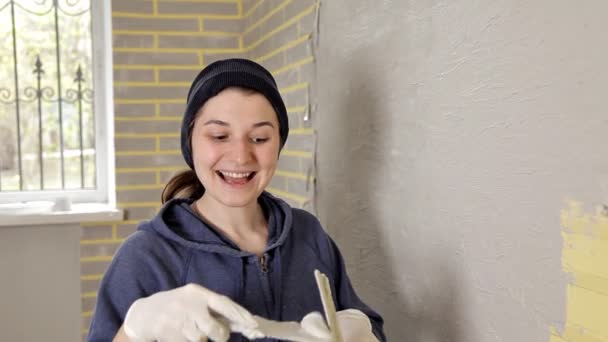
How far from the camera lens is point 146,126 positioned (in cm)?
284

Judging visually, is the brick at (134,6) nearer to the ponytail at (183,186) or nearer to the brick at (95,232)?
the brick at (95,232)

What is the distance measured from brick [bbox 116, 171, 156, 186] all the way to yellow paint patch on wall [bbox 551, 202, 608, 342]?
224 centimetres

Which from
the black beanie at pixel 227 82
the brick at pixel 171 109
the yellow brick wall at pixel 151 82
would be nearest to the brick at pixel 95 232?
the yellow brick wall at pixel 151 82

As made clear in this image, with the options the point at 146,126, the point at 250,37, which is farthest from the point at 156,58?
the point at 250,37

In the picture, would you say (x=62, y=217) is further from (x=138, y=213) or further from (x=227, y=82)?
(x=227, y=82)

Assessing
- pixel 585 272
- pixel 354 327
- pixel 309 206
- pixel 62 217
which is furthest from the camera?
pixel 62 217

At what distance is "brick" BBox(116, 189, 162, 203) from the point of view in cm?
285

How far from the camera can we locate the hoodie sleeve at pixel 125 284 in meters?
1.05

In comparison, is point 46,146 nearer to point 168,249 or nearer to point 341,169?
point 341,169

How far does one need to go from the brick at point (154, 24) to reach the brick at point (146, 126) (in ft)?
1.39

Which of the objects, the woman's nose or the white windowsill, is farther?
the white windowsill

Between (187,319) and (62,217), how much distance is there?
80.8 inches

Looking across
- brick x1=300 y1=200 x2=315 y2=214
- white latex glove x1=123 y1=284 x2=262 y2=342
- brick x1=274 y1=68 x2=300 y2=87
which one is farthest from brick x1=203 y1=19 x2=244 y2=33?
white latex glove x1=123 y1=284 x2=262 y2=342

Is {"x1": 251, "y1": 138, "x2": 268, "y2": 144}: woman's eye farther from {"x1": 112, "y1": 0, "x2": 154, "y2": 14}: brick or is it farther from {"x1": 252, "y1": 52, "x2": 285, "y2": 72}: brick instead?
{"x1": 112, "y1": 0, "x2": 154, "y2": 14}: brick
